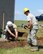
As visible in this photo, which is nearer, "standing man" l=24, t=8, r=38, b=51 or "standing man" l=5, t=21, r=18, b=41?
"standing man" l=24, t=8, r=38, b=51

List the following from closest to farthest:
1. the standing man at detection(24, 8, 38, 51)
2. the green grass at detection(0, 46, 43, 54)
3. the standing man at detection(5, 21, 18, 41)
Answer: the standing man at detection(24, 8, 38, 51)
the green grass at detection(0, 46, 43, 54)
the standing man at detection(5, 21, 18, 41)

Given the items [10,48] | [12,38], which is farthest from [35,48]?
[12,38]

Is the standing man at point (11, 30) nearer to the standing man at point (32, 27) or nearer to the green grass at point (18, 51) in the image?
the green grass at point (18, 51)

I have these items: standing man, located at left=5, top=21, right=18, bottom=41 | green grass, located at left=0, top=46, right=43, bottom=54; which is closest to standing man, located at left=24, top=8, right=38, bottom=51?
green grass, located at left=0, top=46, right=43, bottom=54

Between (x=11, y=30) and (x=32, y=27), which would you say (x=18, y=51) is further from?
(x=11, y=30)

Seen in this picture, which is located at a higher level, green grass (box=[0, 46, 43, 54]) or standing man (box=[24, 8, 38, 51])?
standing man (box=[24, 8, 38, 51])

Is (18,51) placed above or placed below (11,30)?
below

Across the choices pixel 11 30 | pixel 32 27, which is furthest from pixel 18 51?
pixel 11 30

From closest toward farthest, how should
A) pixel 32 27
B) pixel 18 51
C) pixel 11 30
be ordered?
pixel 32 27, pixel 18 51, pixel 11 30

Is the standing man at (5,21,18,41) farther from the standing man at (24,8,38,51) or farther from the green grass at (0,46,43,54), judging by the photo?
the standing man at (24,8,38,51)

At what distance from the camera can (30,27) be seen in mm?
11016

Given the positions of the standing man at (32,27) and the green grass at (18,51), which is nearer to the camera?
the standing man at (32,27)

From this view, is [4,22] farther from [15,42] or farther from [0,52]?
[0,52]

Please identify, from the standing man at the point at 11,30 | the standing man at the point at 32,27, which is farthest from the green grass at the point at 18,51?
the standing man at the point at 11,30
